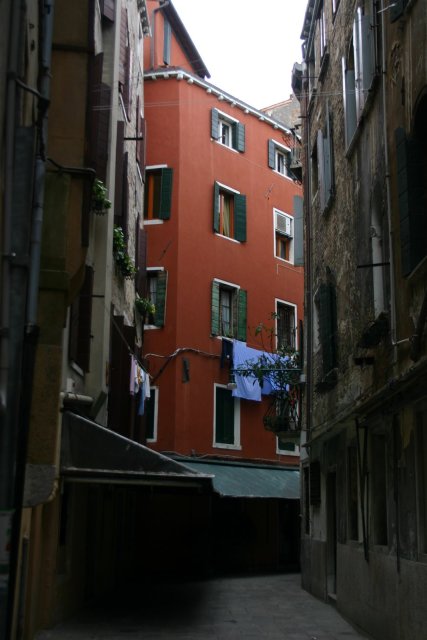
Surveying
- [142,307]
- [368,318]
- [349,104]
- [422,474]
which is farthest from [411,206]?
[142,307]

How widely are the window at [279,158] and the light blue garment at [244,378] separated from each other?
7133 millimetres

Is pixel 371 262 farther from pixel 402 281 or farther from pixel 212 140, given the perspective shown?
pixel 212 140

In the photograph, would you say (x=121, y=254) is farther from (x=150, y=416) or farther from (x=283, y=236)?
(x=283, y=236)

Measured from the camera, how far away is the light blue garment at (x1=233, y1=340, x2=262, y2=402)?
25.3 meters

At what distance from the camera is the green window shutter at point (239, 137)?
28.0 metres

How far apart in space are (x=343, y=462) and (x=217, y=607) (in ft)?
12.2

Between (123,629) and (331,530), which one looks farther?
(331,530)

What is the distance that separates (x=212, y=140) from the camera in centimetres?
2717

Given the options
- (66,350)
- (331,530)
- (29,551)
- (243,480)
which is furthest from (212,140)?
(29,551)

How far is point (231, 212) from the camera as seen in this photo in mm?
27547

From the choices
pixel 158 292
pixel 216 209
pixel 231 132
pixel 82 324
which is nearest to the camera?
pixel 82 324

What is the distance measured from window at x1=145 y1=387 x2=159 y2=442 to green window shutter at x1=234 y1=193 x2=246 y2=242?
6.00 metres

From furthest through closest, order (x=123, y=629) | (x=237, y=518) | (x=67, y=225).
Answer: (x=237, y=518) < (x=123, y=629) < (x=67, y=225)

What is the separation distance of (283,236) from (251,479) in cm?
952
